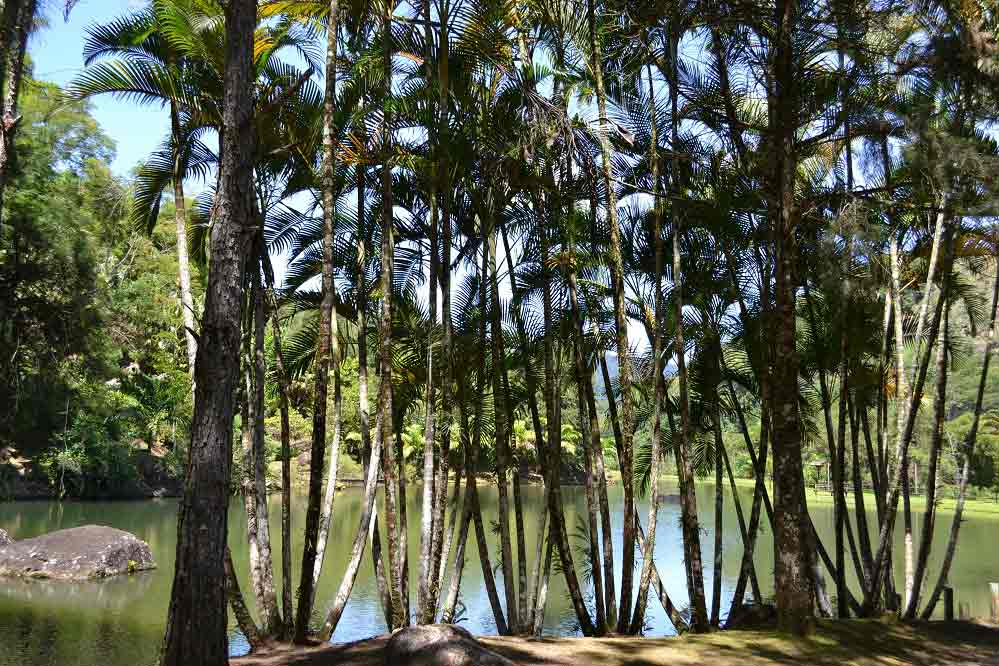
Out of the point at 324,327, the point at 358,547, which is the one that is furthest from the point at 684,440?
the point at 324,327

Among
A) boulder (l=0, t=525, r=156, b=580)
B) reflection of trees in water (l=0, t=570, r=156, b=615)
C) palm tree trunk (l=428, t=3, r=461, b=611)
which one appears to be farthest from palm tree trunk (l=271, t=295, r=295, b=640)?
boulder (l=0, t=525, r=156, b=580)

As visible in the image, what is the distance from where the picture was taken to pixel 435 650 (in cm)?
607

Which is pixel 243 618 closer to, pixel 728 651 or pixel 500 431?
pixel 500 431

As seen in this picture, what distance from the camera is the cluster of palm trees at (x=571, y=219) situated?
29.2 ft

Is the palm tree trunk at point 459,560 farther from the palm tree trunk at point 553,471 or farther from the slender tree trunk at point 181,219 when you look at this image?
the slender tree trunk at point 181,219

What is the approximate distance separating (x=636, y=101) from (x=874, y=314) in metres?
5.32

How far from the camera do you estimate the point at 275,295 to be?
10.8 meters

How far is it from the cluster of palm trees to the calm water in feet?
7.85

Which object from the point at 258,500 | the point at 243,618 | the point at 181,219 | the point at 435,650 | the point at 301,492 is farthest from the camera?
the point at 301,492

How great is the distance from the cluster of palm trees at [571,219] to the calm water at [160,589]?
2.39 meters

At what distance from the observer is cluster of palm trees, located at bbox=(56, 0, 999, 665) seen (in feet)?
29.2

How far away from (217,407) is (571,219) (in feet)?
17.4

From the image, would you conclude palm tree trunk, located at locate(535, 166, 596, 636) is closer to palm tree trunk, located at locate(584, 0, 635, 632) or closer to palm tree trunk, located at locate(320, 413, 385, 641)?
palm tree trunk, located at locate(584, 0, 635, 632)

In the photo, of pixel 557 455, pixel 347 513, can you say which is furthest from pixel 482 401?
pixel 347 513
